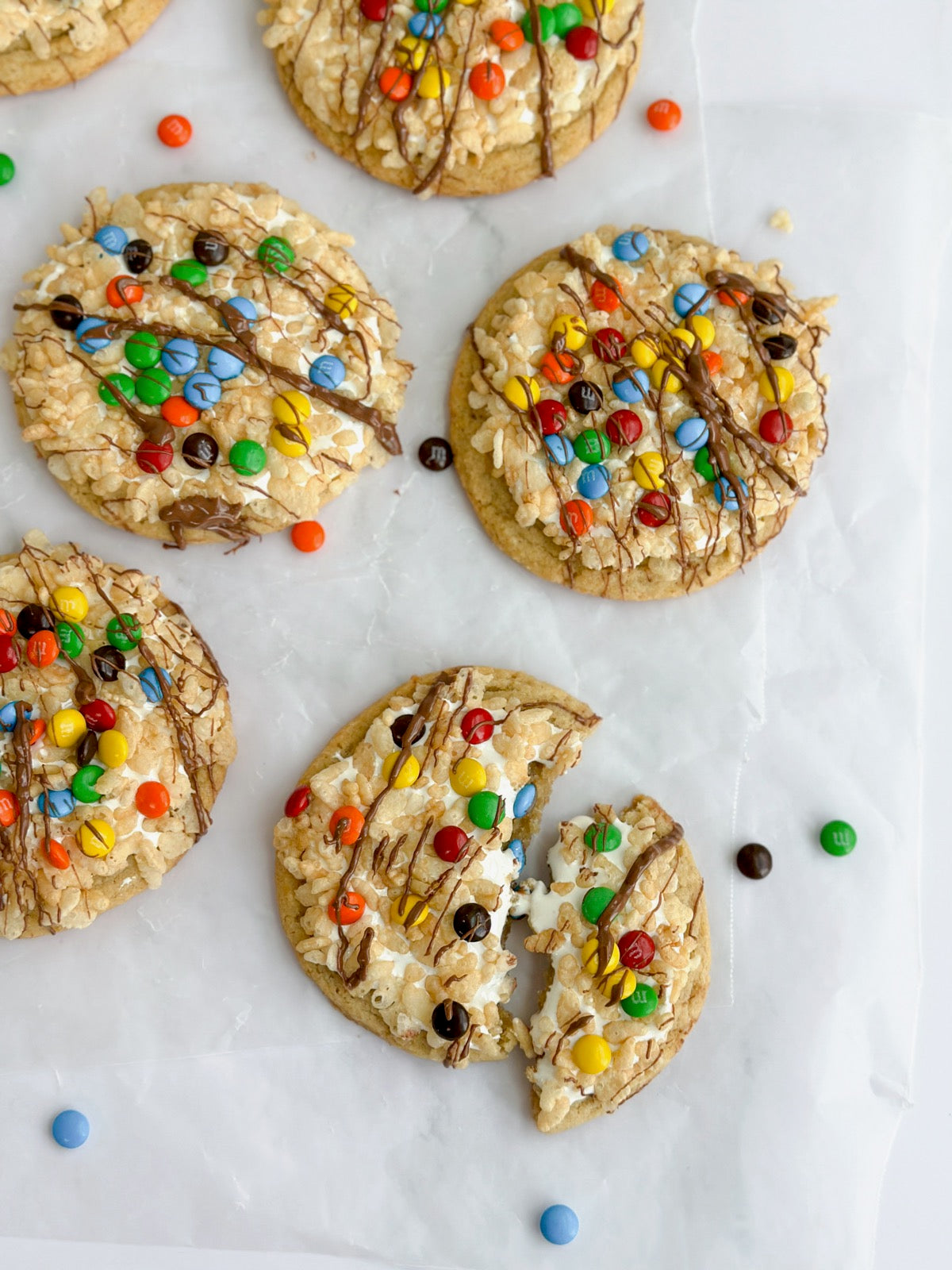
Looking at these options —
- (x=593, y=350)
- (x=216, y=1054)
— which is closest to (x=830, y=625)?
(x=593, y=350)

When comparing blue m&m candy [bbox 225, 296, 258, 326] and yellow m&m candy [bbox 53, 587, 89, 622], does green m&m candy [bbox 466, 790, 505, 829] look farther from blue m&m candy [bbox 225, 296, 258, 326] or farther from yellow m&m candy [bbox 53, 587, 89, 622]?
blue m&m candy [bbox 225, 296, 258, 326]

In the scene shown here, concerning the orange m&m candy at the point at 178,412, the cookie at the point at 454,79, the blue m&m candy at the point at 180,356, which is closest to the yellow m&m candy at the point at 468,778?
the orange m&m candy at the point at 178,412

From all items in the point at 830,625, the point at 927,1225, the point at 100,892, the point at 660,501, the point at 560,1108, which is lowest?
the point at 927,1225

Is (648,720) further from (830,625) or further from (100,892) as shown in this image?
(100,892)

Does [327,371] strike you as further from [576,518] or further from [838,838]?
[838,838]

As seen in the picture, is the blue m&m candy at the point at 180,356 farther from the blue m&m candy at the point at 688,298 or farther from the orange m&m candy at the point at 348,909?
the orange m&m candy at the point at 348,909

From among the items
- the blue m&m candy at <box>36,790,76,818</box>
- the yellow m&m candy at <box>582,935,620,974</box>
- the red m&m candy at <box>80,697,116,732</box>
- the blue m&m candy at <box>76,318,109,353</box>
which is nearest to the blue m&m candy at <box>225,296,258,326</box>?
the blue m&m candy at <box>76,318,109,353</box>
